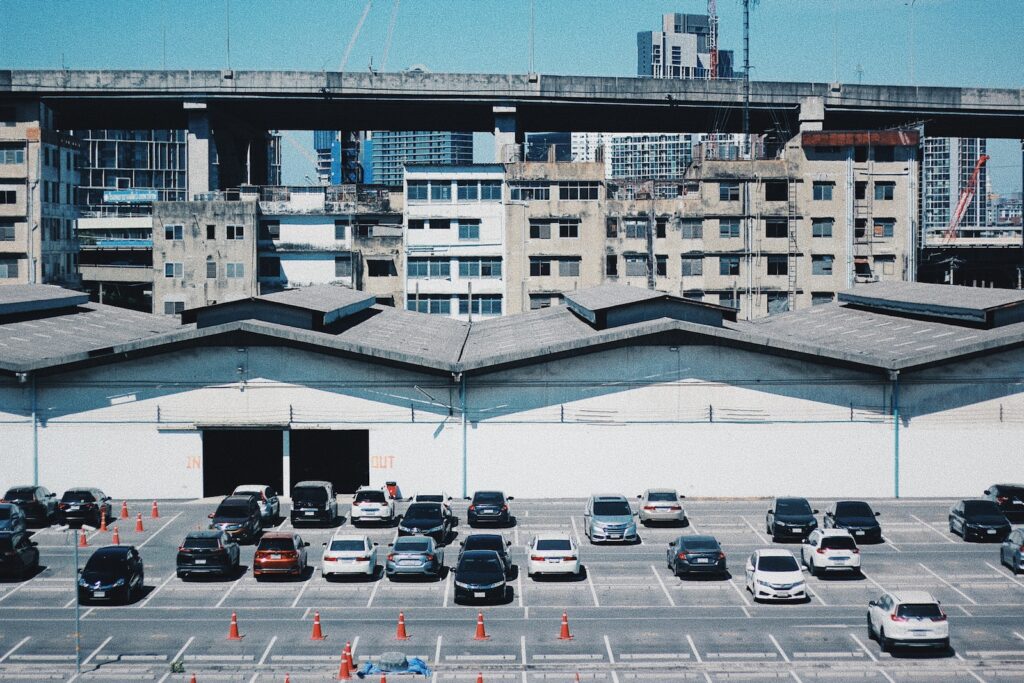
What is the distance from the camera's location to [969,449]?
213ft

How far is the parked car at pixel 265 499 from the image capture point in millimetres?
59594

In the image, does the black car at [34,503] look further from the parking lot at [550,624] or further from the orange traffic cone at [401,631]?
the orange traffic cone at [401,631]

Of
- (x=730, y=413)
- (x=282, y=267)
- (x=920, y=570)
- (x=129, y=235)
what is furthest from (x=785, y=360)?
(x=129, y=235)

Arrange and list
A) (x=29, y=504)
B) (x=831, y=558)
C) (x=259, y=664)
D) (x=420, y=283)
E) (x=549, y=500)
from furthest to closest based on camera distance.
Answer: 1. (x=420, y=283)
2. (x=549, y=500)
3. (x=29, y=504)
4. (x=831, y=558)
5. (x=259, y=664)

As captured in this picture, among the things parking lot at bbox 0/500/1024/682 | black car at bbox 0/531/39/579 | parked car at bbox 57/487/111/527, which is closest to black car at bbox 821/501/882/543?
parking lot at bbox 0/500/1024/682

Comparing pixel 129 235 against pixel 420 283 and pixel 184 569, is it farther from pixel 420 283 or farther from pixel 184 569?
pixel 184 569

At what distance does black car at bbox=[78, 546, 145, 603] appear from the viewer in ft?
151

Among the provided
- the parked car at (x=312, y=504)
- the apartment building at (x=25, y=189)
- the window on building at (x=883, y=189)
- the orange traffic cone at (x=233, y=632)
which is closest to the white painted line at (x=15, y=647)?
the orange traffic cone at (x=233, y=632)

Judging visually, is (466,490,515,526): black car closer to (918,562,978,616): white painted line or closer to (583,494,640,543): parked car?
(583,494,640,543): parked car

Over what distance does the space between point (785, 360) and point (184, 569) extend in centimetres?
2958

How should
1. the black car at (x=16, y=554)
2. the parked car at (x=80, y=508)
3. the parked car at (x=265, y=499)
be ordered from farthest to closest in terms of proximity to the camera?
the parked car at (x=265, y=499) → the parked car at (x=80, y=508) → the black car at (x=16, y=554)

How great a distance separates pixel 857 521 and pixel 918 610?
16062 mm

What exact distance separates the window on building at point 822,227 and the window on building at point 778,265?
2978 mm

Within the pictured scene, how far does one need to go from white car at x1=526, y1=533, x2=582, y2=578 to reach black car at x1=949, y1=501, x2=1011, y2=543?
1702cm
